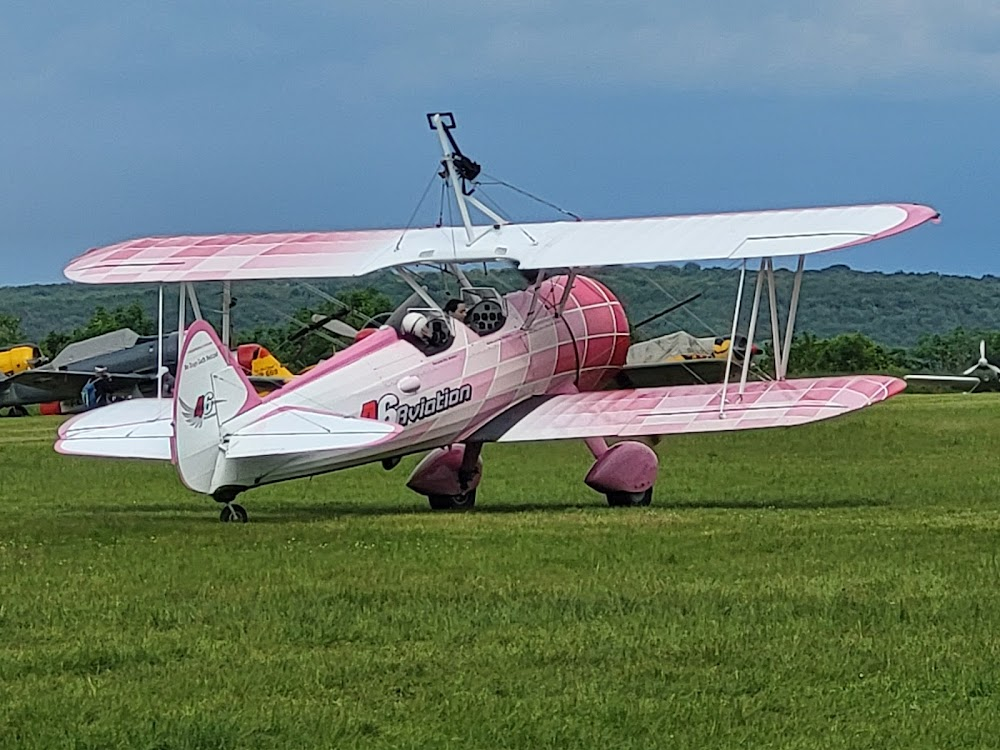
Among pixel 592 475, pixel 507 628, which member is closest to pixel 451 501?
pixel 592 475

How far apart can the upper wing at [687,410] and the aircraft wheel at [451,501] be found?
1035mm

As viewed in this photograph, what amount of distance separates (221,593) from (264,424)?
481 centimetres

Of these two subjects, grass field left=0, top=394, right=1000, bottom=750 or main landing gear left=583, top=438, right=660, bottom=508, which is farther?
main landing gear left=583, top=438, right=660, bottom=508

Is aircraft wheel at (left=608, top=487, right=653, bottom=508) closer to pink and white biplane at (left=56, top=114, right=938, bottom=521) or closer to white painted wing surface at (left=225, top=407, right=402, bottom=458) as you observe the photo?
pink and white biplane at (left=56, top=114, right=938, bottom=521)

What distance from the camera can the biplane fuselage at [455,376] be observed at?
15812 millimetres

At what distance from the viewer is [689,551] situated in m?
12.6

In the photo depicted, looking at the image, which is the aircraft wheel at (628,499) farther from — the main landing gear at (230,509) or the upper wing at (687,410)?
the main landing gear at (230,509)

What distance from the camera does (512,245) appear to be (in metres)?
18.4

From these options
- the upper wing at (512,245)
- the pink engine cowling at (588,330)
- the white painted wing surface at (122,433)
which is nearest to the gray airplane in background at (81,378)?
the upper wing at (512,245)

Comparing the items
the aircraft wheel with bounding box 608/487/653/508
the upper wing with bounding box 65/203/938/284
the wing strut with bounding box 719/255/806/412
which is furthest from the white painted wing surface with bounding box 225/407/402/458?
the aircraft wheel with bounding box 608/487/653/508

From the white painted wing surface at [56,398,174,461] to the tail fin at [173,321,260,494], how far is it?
1047 millimetres

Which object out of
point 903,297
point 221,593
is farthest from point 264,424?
point 903,297

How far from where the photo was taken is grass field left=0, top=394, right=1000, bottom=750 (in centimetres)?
717

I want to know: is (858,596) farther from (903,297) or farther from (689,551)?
(903,297)
